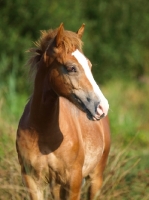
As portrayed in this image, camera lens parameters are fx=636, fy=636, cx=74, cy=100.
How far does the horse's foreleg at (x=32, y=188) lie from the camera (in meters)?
5.94

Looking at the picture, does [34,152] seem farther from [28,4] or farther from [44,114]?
[28,4]

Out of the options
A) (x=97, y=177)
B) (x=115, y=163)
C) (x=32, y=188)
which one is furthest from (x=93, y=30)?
(x=32, y=188)

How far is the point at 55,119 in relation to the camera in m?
5.94

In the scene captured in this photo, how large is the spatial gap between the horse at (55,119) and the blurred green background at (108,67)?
0.37 m

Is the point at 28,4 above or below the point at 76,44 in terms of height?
above

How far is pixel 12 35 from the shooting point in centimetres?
1488

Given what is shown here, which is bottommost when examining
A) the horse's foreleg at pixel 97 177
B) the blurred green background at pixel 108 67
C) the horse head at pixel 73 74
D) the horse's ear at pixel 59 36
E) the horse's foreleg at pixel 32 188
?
the horse's foreleg at pixel 32 188

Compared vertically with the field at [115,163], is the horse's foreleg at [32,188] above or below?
below

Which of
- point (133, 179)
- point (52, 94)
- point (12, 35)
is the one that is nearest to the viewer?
point (52, 94)

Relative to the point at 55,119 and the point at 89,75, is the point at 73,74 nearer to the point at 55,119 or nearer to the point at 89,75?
the point at 89,75

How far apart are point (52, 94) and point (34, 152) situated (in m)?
0.57

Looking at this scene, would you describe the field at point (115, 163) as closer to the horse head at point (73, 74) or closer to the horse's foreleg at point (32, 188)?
the horse's foreleg at point (32, 188)

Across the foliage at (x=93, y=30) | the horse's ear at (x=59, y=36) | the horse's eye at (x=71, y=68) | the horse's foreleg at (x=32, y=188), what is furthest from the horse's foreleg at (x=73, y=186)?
the foliage at (x=93, y=30)

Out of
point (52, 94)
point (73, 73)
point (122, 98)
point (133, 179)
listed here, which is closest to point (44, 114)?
point (52, 94)
